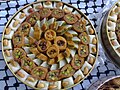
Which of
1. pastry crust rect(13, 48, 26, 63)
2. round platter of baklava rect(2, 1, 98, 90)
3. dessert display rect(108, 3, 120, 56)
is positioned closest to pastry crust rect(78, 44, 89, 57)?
round platter of baklava rect(2, 1, 98, 90)

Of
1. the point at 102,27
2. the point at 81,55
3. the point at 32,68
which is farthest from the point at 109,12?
the point at 32,68

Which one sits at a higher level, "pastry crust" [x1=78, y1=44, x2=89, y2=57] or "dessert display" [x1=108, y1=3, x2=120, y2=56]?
"dessert display" [x1=108, y1=3, x2=120, y2=56]

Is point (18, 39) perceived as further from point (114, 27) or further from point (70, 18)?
point (114, 27)

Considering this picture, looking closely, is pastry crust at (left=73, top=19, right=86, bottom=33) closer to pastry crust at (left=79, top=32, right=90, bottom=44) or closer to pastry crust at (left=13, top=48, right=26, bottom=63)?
pastry crust at (left=79, top=32, right=90, bottom=44)

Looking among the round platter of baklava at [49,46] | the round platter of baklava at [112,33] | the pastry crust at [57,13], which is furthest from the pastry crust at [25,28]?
the round platter of baklava at [112,33]

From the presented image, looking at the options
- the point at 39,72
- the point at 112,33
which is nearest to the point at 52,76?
the point at 39,72

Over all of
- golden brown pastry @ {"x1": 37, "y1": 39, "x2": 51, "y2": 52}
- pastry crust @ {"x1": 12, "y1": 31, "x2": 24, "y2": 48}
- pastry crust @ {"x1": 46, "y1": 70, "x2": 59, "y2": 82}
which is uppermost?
pastry crust @ {"x1": 12, "y1": 31, "x2": 24, "y2": 48}

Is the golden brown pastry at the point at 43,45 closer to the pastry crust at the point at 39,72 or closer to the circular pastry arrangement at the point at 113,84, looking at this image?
the pastry crust at the point at 39,72
